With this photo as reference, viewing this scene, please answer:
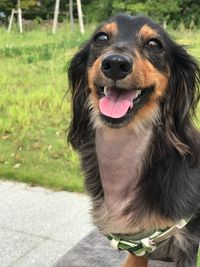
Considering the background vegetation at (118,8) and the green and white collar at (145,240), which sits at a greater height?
the green and white collar at (145,240)

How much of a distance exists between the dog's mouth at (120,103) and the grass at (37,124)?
31.5 inches

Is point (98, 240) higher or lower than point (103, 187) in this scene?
lower

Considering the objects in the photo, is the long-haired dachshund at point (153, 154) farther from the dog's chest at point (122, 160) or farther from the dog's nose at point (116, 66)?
the dog's nose at point (116, 66)

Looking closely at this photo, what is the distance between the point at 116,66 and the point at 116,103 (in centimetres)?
17

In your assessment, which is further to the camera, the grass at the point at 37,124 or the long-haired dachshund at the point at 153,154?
the grass at the point at 37,124

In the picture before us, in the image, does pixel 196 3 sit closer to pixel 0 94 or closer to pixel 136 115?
pixel 0 94

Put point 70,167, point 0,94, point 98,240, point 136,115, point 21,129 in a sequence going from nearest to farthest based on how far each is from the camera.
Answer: point 136,115, point 98,240, point 70,167, point 21,129, point 0,94

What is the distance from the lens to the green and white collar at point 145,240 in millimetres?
2195

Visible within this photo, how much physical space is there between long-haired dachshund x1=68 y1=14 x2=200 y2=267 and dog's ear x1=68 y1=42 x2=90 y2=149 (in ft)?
0.26

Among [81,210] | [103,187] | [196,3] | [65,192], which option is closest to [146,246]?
[103,187]

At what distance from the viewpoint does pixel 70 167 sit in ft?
15.3

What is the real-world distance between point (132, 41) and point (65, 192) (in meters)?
2.36

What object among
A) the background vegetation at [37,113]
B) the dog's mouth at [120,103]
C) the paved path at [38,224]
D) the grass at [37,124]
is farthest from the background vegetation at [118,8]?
the dog's mouth at [120,103]

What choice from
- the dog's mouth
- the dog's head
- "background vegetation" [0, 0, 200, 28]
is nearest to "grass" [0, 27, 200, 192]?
the dog's head
